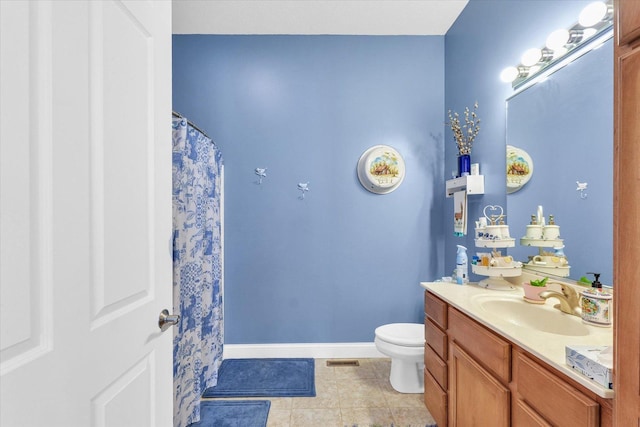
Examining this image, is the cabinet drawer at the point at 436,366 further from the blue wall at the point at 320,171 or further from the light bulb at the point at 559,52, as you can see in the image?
the light bulb at the point at 559,52

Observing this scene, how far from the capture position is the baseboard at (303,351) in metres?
2.57

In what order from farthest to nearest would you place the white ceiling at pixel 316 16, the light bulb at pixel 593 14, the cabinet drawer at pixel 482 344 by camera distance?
the white ceiling at pixel 316 16, the light bulb at pixel 593 14, the cabinet drawer at pixel 482 344

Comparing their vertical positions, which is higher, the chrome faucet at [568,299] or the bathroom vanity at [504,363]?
the chrome faucet at [568,299]

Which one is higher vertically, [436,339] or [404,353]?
[436,339]

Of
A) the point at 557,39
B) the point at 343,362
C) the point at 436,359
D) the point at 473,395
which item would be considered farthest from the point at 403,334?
the point at 557,39

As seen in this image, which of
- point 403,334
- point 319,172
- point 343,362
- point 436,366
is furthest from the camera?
point 319,172

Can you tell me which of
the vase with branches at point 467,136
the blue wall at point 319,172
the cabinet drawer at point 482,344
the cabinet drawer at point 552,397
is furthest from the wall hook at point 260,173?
the cabinet drawer at point 552,397

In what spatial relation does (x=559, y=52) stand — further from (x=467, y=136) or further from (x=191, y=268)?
(x=191, y=268)

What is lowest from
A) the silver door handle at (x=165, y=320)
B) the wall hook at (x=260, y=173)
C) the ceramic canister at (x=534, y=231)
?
the silver door handle at (x=165, y=320)

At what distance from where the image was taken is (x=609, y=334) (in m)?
1.07

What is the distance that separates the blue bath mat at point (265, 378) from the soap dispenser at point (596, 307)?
1.65m

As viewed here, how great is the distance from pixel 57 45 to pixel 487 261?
1.96 meters

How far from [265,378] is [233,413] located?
1.35 ft

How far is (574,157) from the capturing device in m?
1.35
